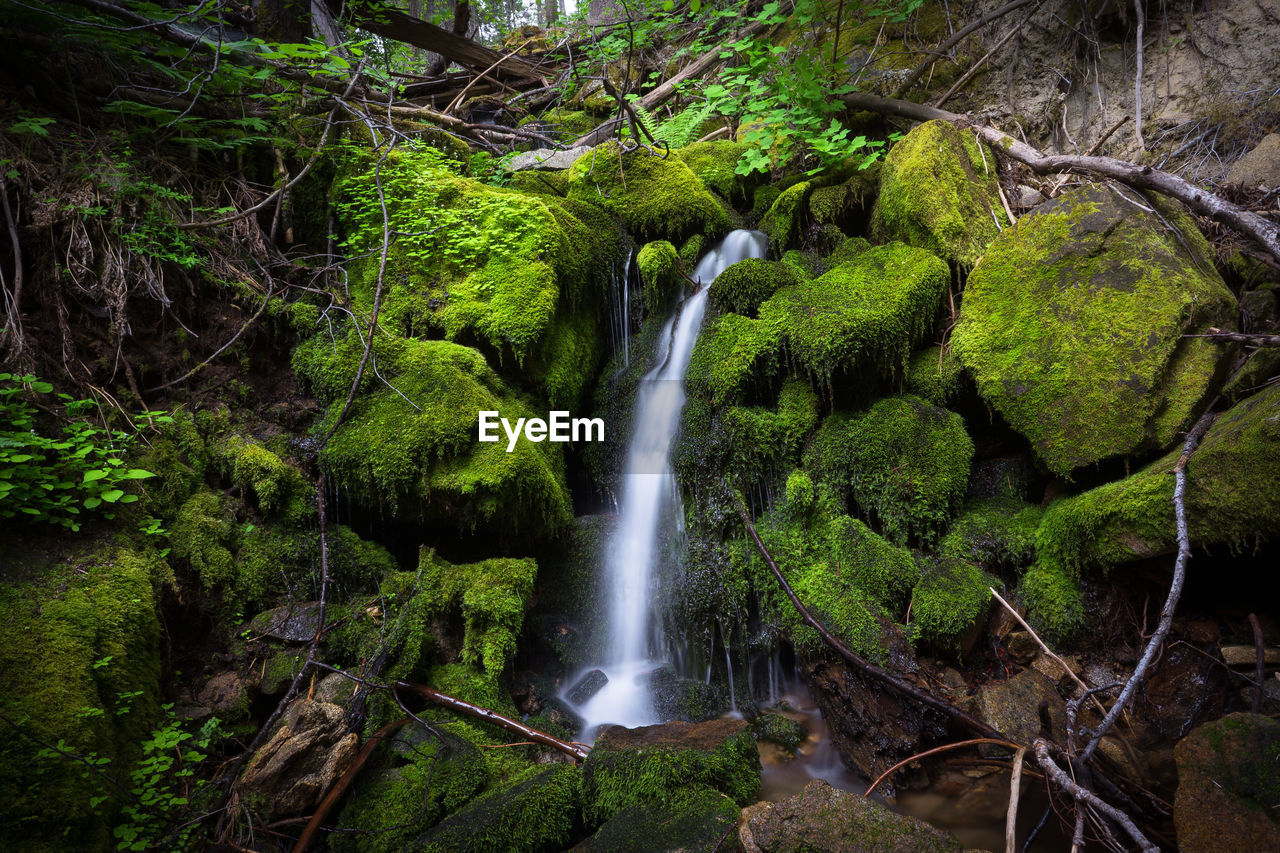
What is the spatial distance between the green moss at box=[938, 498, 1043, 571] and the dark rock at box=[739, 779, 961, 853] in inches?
83.6

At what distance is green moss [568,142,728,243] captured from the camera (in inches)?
257

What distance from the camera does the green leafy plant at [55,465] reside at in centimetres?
299

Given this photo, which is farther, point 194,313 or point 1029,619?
point 194,313

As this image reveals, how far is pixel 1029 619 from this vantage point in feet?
12.9

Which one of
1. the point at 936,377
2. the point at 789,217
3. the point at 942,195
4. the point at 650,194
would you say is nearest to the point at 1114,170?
the point at 942,195

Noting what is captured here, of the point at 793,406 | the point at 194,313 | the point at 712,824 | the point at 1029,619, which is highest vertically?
the point at 194,313

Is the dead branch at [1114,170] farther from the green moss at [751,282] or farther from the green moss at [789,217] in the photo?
the green moss at [751,282]

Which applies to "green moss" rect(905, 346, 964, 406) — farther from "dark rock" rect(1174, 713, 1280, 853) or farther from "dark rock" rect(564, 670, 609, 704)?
"dark rock" rect(564, 670, 609, 704)

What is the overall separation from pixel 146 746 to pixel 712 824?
278 cm

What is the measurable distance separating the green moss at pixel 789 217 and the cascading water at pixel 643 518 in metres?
0.24

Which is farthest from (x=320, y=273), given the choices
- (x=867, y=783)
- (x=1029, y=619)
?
(x=1029, y=619)

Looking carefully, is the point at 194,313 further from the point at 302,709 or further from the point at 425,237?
the point at 302,709

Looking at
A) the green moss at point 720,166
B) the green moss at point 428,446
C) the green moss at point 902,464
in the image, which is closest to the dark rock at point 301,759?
the green moss at point 428,446

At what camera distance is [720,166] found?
7320mm
